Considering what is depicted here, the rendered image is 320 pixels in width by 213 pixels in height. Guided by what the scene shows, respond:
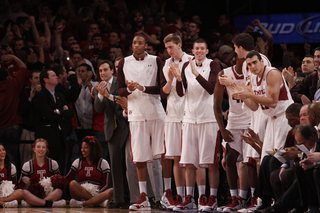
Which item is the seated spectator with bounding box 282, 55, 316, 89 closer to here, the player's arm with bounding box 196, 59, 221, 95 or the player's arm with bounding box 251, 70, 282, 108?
the player's arm with bounding box 196, 59, 221, 95

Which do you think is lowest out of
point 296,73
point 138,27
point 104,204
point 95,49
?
point 104,204

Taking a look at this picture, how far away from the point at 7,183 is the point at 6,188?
101mm

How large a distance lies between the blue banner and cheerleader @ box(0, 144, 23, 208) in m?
7.91

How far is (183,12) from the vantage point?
48.6 feet

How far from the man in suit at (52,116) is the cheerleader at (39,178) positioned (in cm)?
23

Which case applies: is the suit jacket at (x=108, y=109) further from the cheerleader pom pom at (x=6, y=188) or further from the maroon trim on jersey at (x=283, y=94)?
the maroon trim on jersey at (x=283, y=94)

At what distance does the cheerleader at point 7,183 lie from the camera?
805 centimetres

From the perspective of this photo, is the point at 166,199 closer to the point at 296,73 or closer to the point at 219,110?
the point at 219,110

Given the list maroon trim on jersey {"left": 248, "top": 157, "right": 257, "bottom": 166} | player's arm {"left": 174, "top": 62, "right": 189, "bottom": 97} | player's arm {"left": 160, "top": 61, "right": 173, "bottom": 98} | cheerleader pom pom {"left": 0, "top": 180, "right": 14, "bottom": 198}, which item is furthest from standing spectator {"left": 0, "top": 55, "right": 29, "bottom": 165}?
maroon trim on jersey {"left": 248, "top": 157, "right": 257, "bottom": 166}

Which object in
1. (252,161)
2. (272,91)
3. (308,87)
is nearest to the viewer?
(272,91)

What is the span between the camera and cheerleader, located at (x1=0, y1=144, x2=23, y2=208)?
26.4ft

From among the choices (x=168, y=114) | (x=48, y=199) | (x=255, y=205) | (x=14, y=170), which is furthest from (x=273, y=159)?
(x=14, y=170)

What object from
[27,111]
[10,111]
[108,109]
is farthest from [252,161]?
[10,111]

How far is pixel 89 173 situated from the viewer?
8484mm
